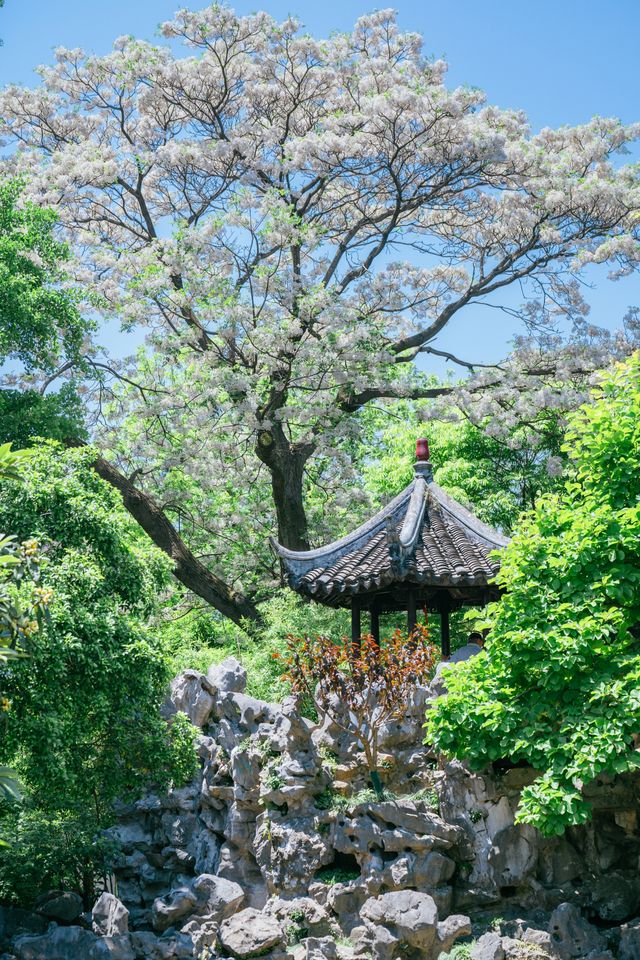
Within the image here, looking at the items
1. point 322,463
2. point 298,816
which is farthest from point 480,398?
point 298,816

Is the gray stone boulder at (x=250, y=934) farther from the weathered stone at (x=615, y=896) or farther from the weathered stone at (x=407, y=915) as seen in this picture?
the weathered stone at (x=615, y=896)

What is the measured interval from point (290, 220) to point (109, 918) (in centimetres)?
1059

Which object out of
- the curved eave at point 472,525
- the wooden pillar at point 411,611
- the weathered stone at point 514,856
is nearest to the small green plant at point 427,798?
the weathered stone at point 514,856

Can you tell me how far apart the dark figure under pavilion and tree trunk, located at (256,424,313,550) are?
14.6 feet

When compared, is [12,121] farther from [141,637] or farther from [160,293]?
[141,637]

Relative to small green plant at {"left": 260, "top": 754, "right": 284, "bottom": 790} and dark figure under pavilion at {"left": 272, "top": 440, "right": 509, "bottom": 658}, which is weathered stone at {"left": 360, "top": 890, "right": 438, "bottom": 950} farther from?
dark figure under pavilion at {"left": 272, "top": 440, "right": 509, "bottom": 658}

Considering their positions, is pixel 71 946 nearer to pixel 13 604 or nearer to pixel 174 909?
pixel 174 909

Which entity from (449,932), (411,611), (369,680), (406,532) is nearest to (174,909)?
(449,932)

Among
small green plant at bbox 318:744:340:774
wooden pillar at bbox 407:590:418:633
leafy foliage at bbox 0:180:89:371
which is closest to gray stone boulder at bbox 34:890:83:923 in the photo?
small green plant at bbox 318:744:340:774

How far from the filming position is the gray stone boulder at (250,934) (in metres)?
10.2

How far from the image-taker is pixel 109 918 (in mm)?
10914

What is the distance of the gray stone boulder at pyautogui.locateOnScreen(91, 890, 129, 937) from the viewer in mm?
10844

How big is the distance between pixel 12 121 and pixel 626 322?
11.9 metres

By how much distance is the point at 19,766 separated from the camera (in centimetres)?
1078
